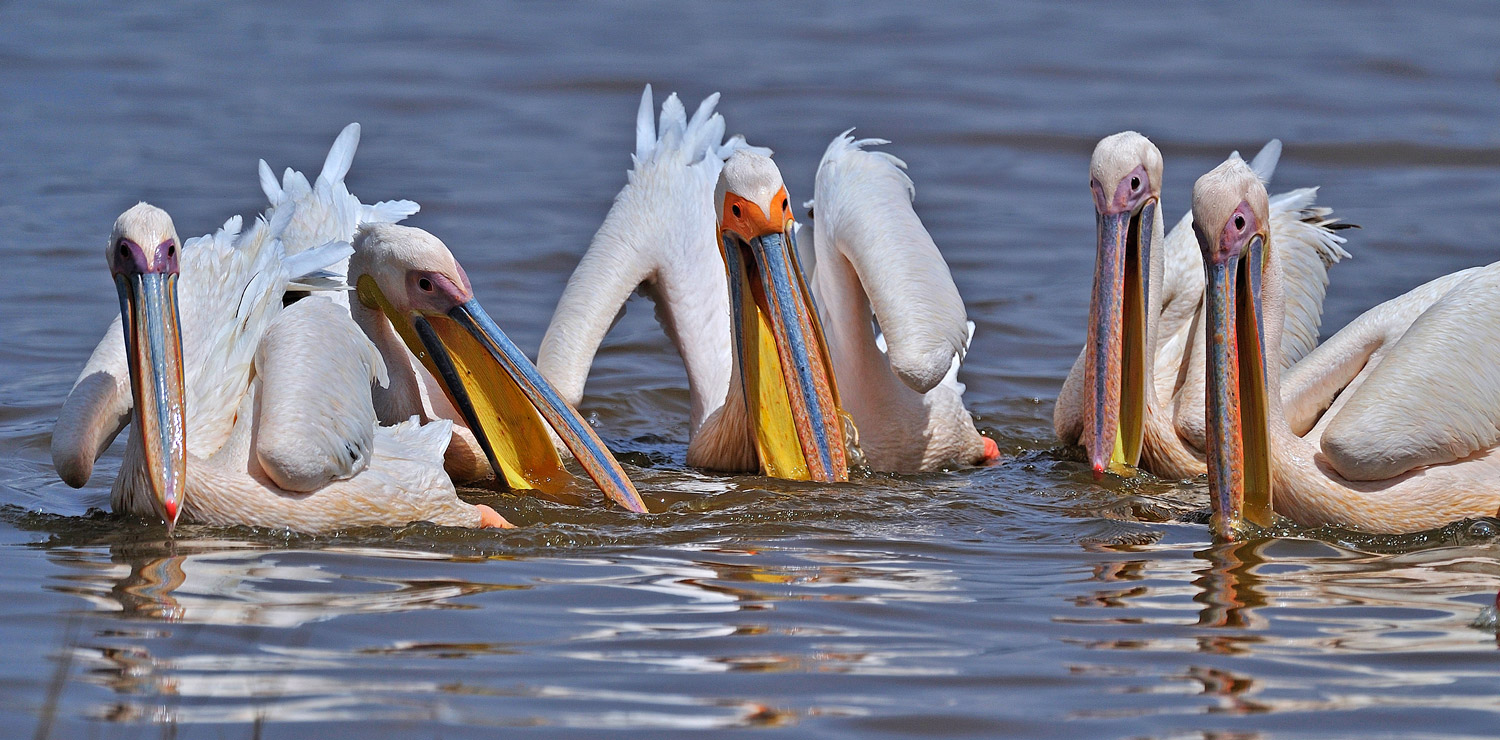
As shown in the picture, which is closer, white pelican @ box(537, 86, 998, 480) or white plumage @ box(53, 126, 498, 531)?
white plumage @ box(53, 126, 498, 531)

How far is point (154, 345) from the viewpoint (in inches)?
170

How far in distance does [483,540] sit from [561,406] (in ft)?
1.67

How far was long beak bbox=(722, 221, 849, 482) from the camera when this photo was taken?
16.6ft

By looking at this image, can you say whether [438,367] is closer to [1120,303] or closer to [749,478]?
[749,478]

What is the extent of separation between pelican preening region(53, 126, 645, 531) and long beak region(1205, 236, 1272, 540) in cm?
145

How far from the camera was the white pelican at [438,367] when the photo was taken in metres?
4.88

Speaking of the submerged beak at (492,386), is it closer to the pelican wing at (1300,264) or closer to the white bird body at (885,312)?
the white bird body at (885,312)

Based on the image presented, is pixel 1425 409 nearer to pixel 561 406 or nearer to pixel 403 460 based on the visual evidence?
pixel 561 406

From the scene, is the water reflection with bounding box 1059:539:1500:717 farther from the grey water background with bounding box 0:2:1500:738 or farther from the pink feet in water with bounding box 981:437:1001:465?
the pink feet in water with bounding box 981:437:1001:465

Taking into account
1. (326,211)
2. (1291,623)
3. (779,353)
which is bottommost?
(1291,623)

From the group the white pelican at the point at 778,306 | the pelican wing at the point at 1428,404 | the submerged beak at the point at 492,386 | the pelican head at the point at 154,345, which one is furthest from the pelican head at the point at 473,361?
the pelican wing at the point at 1428,404

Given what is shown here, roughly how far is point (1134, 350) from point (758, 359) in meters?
1.07

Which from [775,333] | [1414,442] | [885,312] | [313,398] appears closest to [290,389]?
[313,398]

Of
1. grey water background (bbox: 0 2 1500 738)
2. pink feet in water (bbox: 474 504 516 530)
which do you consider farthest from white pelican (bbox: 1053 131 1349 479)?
pink feet in water (bbox: 474 504 516 530)
